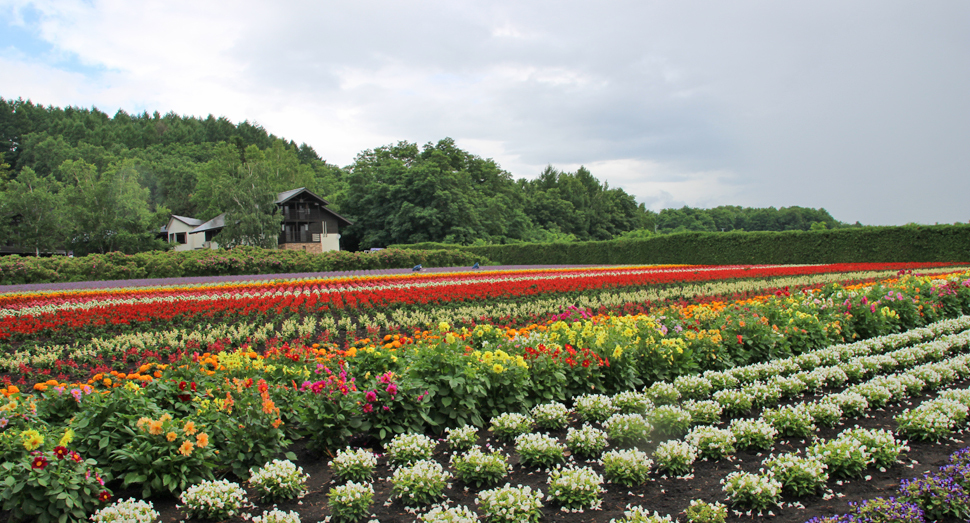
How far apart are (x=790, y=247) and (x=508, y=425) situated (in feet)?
84.3

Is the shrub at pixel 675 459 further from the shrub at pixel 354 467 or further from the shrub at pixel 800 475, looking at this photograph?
the shrub at pixel 354 467

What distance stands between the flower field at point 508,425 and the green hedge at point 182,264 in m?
14.9

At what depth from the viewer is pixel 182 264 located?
71.5ft

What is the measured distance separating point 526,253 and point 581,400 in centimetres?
3373

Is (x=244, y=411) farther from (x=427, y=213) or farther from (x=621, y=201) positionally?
(x=621, y=201)

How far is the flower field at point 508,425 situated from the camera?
3182 mm

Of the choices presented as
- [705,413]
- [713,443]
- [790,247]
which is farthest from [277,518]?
[790,247]

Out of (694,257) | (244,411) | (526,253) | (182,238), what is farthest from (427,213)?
(244,411)

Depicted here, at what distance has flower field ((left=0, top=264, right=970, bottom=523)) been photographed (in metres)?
3.18

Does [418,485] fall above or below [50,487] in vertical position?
below

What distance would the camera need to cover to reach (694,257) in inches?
1154

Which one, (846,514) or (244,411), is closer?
(846,514)

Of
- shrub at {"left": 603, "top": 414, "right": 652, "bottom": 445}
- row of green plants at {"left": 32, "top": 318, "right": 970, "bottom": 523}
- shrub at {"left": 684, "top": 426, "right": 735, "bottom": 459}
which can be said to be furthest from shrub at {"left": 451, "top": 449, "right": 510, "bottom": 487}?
shrub at {"left": 684, "top": 426, "right": 735, "bottom": 459}

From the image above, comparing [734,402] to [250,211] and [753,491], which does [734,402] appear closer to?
[753,491]
